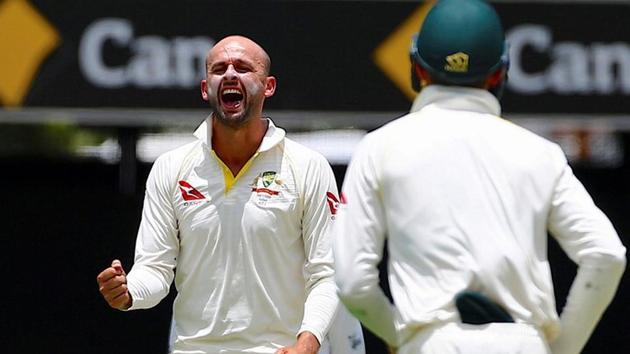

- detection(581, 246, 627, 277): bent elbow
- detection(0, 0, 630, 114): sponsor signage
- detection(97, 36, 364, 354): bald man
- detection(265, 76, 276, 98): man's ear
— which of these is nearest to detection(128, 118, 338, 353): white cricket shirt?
detection(97, 36, 364, 354): bald man

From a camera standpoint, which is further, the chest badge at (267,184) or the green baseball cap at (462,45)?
the chest badge at (267,184)

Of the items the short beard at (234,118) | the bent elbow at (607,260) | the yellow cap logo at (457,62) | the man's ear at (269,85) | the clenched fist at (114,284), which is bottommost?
the clenched fist at (114,284)

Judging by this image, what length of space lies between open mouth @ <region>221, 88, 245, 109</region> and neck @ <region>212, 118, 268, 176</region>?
3.3 inches

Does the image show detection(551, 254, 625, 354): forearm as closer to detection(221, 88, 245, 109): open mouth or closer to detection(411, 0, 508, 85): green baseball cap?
detection(411, 0, 508, 85): green baseball cap

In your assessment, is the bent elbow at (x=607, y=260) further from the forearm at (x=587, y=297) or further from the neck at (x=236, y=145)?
the neck at (x=236, y=145)

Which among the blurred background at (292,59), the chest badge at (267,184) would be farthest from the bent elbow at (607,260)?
the blurred background at (292,59)

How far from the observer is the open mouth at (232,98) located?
18.4ft

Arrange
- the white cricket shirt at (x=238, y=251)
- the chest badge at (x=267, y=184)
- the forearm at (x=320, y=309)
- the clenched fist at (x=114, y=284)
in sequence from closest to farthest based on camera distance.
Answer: the clenched fist at (x=114, y=284) → the forearm at (x=320, y=309) → the white cricket shirt at (x=238, y=251) → the chest badge at (x=267, y=184)

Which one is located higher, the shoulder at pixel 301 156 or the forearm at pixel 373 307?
the forearm at pixel 373 307

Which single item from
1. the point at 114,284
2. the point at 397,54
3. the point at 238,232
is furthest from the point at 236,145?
the point at 397,54

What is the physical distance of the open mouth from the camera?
5.60 m

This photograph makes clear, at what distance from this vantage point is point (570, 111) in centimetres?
740

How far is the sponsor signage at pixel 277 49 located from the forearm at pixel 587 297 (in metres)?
3.30

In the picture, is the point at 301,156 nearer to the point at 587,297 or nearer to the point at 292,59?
the point at 292,59
